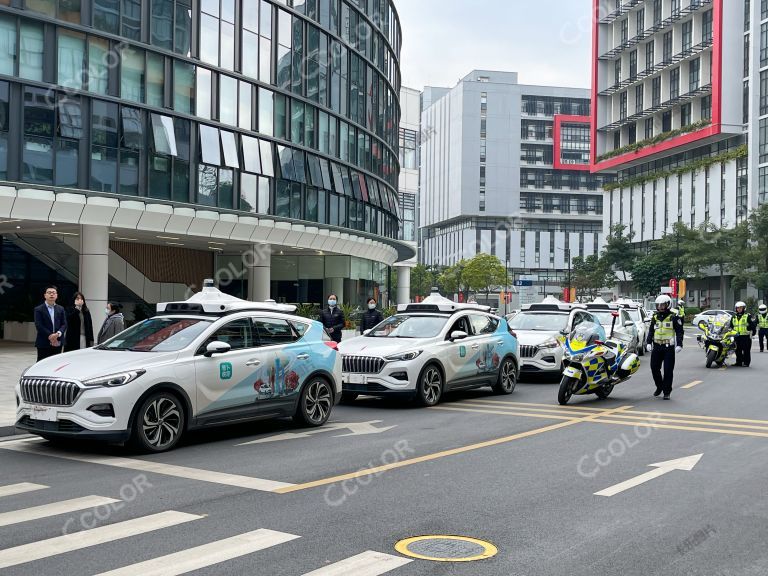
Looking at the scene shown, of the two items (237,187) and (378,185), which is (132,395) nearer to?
(237,187)

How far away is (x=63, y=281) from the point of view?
3719cm

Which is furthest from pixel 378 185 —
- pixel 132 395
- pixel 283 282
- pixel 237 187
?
pixel 132 395

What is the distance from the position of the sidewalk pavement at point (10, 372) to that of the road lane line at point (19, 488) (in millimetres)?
3273

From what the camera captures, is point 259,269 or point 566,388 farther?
point 259,269

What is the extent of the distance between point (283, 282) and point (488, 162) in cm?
9683

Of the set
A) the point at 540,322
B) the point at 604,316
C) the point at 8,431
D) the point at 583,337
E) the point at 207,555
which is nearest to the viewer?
the point at 207,555

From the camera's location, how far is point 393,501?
723 cm

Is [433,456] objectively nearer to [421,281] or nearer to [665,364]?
[665,364]

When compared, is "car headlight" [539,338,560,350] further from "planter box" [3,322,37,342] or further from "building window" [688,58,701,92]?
"building window" [688,58,701,92]

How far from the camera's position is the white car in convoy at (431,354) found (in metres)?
14.0

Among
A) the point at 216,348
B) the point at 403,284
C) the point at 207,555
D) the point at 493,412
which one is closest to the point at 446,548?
the point at 207,555

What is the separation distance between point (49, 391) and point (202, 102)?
24.3 meters

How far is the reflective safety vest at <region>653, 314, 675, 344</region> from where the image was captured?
51.3ft

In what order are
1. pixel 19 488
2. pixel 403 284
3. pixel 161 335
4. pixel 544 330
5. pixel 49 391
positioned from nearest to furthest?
pixel 19 488, pixel 49 391, pixel 161 335, pixel 544 330, pixel 403 284
